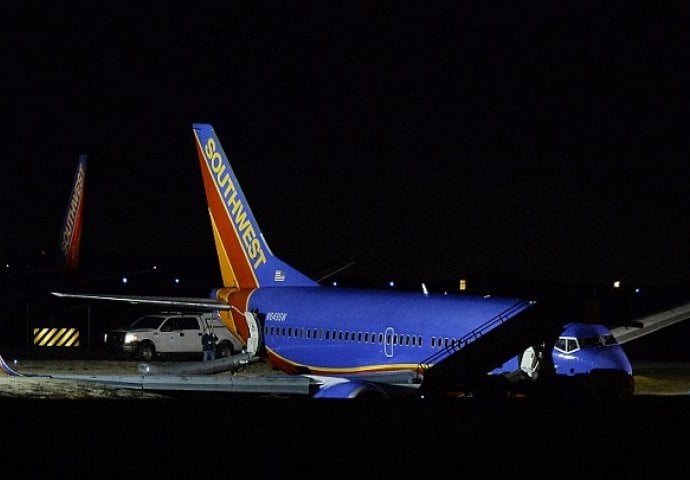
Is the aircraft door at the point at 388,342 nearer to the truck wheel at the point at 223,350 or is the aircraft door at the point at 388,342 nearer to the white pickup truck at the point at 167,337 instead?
the white pickup truck at the point at 167,337

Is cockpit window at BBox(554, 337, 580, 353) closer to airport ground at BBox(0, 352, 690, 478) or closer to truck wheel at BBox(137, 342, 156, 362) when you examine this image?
airport ground at BBox(0, 352, 690, 478)

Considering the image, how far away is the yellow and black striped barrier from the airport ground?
47702mm

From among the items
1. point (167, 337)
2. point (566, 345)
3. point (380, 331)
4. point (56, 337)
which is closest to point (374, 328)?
point (380, 331)

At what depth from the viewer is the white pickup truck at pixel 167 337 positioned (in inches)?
2400

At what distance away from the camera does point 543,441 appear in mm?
20797

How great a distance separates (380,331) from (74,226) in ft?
170

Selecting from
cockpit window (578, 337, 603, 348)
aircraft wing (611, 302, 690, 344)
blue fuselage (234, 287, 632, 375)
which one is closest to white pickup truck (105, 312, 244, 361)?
blue fuselage (234, 287, 632, 375)

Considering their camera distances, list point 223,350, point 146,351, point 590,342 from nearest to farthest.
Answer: point 590,342, point 146,351, point 223,350

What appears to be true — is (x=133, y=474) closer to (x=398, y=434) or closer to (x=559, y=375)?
(x=398, y=434)

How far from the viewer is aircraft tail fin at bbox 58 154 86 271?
84.5 metres

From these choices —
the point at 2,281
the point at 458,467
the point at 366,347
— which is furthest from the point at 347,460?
the point at 2,281

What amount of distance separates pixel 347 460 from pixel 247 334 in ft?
83.8

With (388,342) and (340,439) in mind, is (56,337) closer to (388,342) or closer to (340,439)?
(388,342)

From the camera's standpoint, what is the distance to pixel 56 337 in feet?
247
